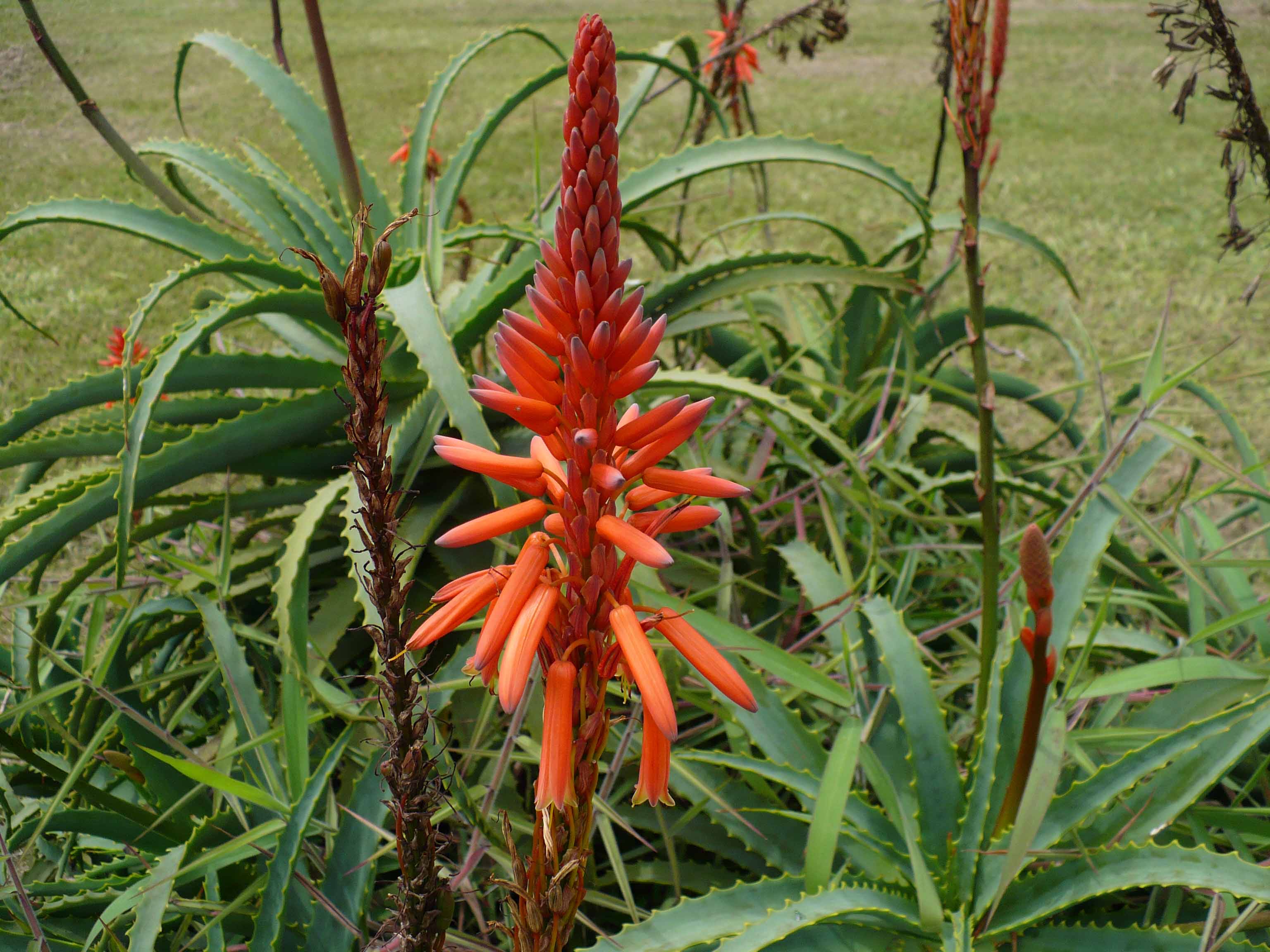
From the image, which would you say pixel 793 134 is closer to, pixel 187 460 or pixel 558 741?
pixel 187 460

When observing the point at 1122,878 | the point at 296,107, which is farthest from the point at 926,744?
the point at 296,107

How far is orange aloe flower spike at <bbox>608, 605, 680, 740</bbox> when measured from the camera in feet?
1.80

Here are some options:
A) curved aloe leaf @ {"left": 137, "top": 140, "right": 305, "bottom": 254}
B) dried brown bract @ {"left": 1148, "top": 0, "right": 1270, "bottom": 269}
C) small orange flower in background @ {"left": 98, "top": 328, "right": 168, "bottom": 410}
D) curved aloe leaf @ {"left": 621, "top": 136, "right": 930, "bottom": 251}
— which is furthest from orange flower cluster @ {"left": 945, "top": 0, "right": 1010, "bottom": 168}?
curved aloe leaf @ {"left": 137, "top": 140, "right": 305, "bottom": 254}

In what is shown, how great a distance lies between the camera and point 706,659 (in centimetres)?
60

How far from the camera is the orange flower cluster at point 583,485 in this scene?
554 mm


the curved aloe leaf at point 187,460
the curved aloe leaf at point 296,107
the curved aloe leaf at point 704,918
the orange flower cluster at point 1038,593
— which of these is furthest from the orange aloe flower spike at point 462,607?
the curved aloe leaf at point 296,107

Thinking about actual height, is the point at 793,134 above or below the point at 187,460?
above

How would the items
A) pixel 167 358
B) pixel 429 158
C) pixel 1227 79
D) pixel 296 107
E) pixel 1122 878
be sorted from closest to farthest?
pixel 1122 878, pixel 1227 79, pixel 167 358, pixel 296 107, pixel 429 158

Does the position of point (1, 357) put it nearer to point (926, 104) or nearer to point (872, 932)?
point (872, 932)

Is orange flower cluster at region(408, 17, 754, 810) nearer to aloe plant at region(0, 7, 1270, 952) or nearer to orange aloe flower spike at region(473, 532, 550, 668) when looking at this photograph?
orange aloe flower spike at region(473, 532, 550, 668)

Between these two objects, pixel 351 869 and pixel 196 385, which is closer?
pixel 351 869

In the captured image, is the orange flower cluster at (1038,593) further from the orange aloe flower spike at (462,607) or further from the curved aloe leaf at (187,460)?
the curved aloe leaf at (187,460)

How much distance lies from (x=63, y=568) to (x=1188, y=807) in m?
2.25

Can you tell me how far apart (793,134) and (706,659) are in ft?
18.6
